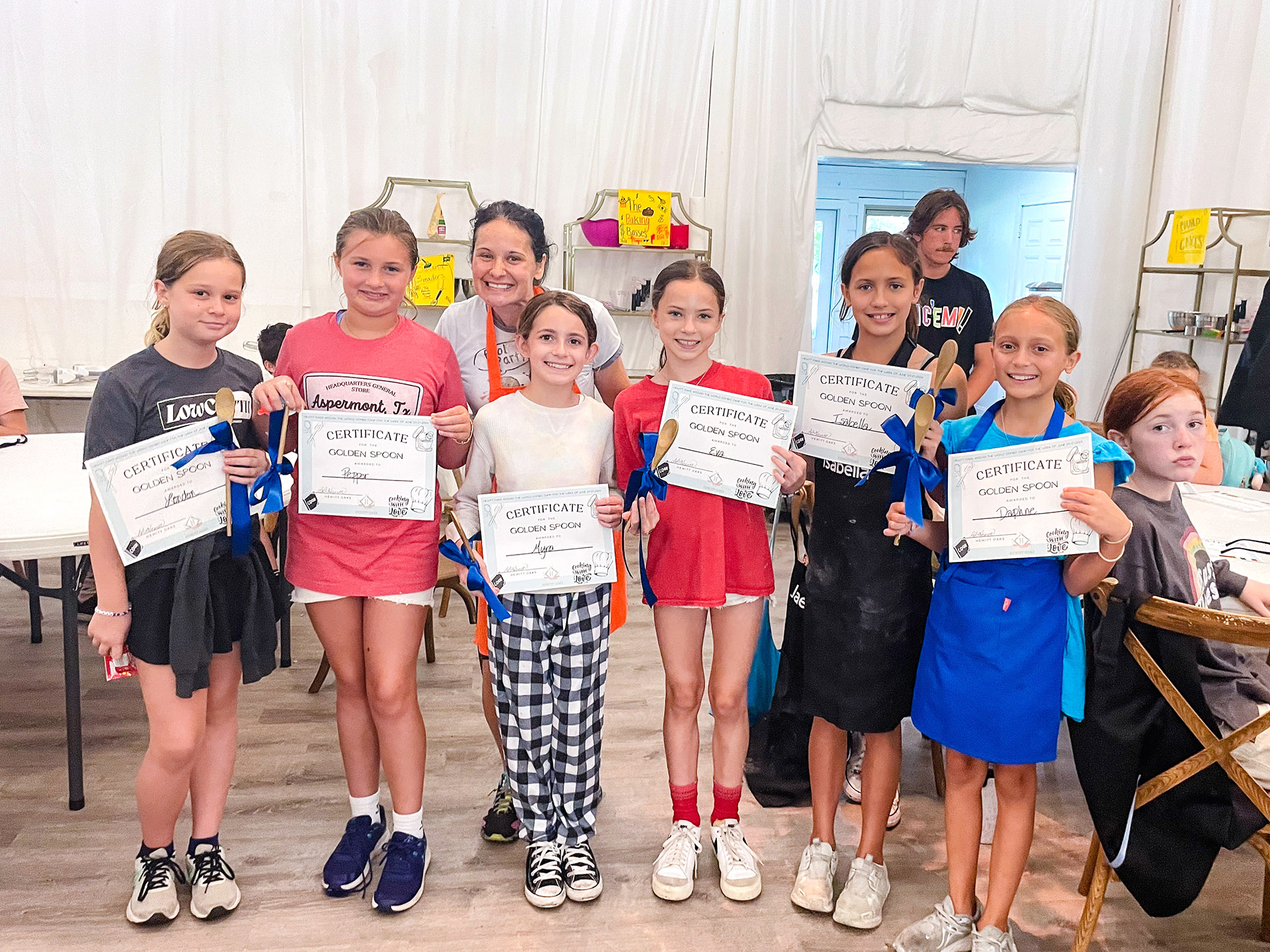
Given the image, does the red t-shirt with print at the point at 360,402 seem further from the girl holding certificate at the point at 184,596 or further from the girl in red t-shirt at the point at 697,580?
the girl in red t-shirt at the point at 697,580

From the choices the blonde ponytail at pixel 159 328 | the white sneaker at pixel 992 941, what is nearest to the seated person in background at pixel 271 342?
the blonde ponytail at pixel 159 328

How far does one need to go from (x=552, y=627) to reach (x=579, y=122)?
395cm

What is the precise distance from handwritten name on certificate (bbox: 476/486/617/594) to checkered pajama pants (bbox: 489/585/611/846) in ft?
0.24

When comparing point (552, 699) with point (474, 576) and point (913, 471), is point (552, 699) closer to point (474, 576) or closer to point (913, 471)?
point (474, 576)

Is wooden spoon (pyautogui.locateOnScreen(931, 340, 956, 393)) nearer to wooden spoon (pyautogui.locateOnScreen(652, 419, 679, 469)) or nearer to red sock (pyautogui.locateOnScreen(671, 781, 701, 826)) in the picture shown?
wooden spoon (pyautogui.locateOnScreen(652, 419, 679, 469))

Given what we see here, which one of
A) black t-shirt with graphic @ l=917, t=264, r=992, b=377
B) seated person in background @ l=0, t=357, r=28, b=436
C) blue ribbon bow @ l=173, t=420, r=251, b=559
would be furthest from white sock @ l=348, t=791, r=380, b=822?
seated person in background @ l=0, t=357, r=28, b=436

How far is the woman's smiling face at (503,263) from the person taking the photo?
6.63ft

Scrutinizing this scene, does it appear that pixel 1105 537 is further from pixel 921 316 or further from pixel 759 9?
pixel 759 9

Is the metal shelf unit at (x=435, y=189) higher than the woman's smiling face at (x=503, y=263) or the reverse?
higher

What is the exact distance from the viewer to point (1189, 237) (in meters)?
5.06

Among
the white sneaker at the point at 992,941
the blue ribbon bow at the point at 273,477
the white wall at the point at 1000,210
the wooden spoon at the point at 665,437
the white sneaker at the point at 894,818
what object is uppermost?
the white wall at the point at 1000,210

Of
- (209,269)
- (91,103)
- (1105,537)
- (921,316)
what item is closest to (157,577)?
(209,269)

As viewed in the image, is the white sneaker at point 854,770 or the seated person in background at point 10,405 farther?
the seated person in background at point 10,405

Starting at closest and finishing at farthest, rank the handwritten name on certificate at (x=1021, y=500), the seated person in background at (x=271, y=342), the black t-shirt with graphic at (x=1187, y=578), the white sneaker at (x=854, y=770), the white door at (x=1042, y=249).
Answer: the handwritten name on certificate at (x=1021, y=500) → the black t-shirt with graphic at (x=1187, y=578) → the white sneaker at (x=854, y=770) → the seated person in background at (x=271, y=342) → the white door at (x=1042, y=249)
